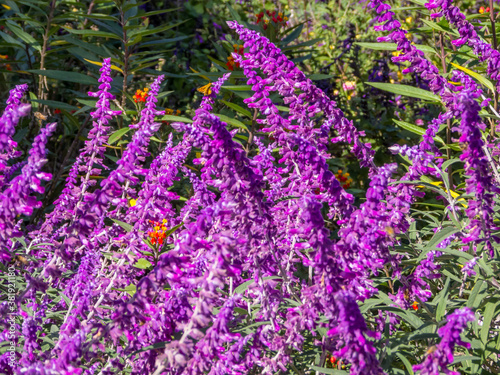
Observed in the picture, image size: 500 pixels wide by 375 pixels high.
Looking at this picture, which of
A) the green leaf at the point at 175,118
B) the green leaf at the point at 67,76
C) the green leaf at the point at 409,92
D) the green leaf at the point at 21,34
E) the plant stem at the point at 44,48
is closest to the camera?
the green leaf at the point at 409,92

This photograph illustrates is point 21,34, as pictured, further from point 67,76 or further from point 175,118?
point 175,118

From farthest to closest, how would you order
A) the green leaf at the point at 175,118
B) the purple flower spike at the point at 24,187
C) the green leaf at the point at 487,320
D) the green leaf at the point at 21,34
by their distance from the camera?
the green leaf at the point at 21,34
the green leaf at the point at 175,118
the green leaf at the point at 487,320
the purple flower spike at the point at 24,187

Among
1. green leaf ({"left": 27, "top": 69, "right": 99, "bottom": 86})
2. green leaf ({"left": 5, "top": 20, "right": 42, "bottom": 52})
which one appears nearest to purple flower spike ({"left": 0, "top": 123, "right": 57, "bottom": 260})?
green leaf ({"left": 27, "top": 69, "right": 99, "bottom": 86})

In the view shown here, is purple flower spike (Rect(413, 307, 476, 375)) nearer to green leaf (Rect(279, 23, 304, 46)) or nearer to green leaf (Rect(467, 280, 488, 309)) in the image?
green leaf (Rect(467, 280, 488, 309))

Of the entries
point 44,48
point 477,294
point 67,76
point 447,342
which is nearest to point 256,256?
point 447,342

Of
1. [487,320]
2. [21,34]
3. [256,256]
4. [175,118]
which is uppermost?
[21,34]

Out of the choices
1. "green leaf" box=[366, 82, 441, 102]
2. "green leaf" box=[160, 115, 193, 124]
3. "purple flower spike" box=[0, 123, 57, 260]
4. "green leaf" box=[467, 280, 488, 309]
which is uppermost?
"purple flower spike" box=[0, 123, 57, 260]

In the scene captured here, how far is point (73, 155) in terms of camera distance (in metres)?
5.32

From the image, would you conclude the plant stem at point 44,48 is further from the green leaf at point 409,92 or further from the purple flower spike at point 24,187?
the purple flower spike at point 24,187

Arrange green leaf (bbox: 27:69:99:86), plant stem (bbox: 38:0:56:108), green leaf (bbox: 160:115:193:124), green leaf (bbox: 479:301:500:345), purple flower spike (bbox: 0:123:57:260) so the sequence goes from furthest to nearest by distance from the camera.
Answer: plant stem (bbox: 38:0:56:108) → green leaf (bbox: 27:69:99:86) → green leaf (bbox: 160:115:193:124) → green leaf (bbox: 479:301:500:345) → purple flower spike (bbox: 0:123:57:260)

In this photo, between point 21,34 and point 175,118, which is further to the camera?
point 21,34

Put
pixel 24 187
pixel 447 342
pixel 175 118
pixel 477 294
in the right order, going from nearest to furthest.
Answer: pixel 447 342
pixel 24 187
pixel 477 294
pixel 175 118

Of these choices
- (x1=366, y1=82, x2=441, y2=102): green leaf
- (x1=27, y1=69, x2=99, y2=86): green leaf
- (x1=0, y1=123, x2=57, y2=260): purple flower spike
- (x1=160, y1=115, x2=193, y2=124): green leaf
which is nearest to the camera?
(x1=0, y1=123, x2=57, y2=260): purple flower spike

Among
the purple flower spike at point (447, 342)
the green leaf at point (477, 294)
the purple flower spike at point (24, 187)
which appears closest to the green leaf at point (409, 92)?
the green leaf at point (477, 294)
